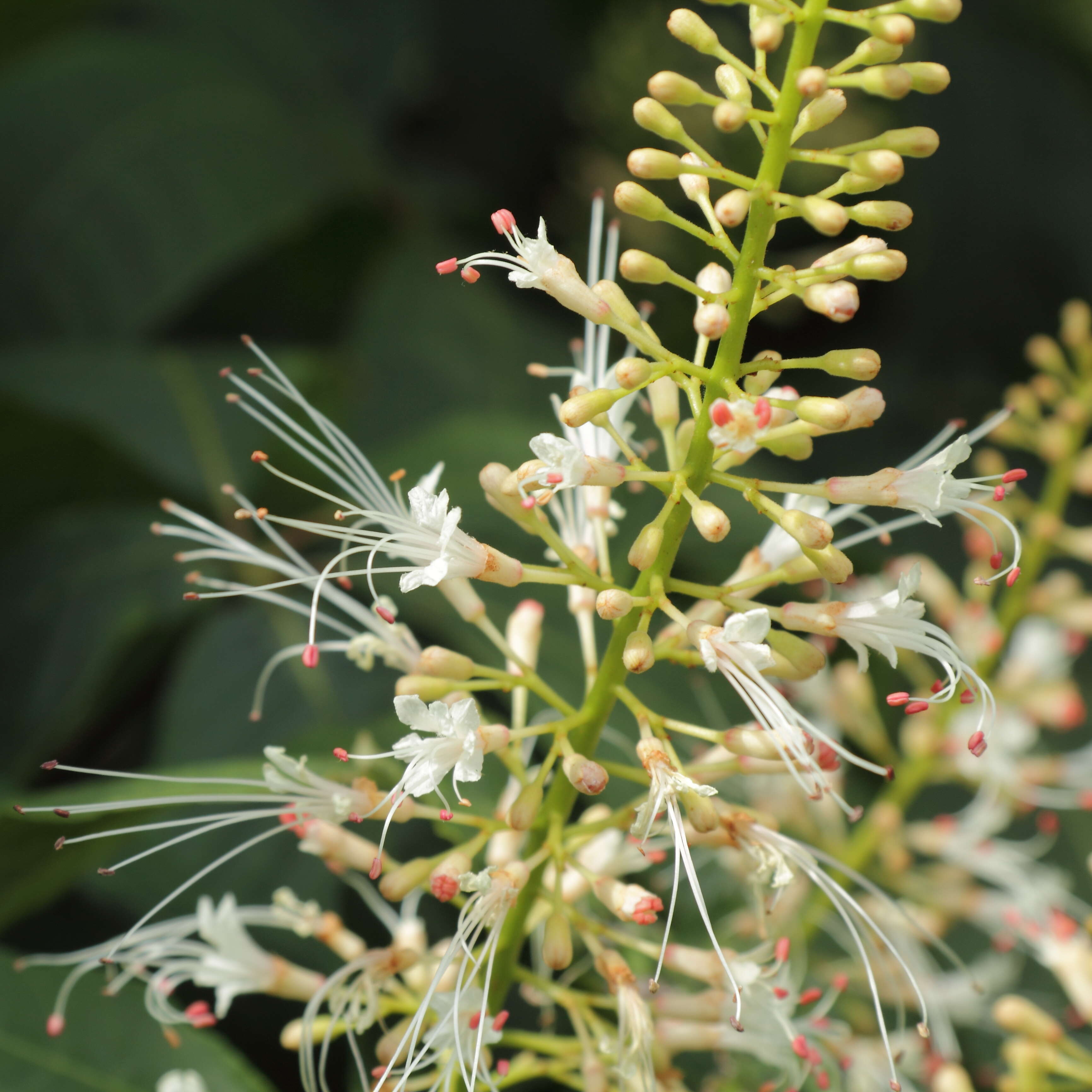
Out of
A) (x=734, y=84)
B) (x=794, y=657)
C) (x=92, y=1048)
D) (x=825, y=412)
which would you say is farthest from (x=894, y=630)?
(x=92, y=1048)

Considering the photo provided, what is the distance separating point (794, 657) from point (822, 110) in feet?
1.71

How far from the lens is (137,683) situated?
2.42 meters

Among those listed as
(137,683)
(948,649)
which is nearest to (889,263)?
(948,649)

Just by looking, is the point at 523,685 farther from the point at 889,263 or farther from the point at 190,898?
the point at 190,898

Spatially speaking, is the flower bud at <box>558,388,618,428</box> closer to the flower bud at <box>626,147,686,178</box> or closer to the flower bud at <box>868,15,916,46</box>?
the flower bud at <box>626,147,686,178</box>

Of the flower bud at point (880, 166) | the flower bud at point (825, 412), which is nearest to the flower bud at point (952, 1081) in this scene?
the flower bud at point (825, 412)

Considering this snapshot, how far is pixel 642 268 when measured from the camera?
1.18 meters

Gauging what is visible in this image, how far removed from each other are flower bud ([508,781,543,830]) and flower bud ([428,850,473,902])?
0.22ft

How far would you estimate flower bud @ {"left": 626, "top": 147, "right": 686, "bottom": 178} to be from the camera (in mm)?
1136

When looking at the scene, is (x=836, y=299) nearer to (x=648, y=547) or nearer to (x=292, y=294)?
(x=648, y=547)

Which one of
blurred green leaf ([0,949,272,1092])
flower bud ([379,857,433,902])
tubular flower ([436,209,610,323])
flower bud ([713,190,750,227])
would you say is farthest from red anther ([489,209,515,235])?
blurred green leaf ([0,949,272,1092])

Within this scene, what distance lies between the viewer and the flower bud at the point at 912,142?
1079 millimetres

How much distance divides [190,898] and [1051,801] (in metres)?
1.55

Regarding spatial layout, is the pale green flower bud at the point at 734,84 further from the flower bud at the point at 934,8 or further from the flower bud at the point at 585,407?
the flower bud at the point at 585,407
